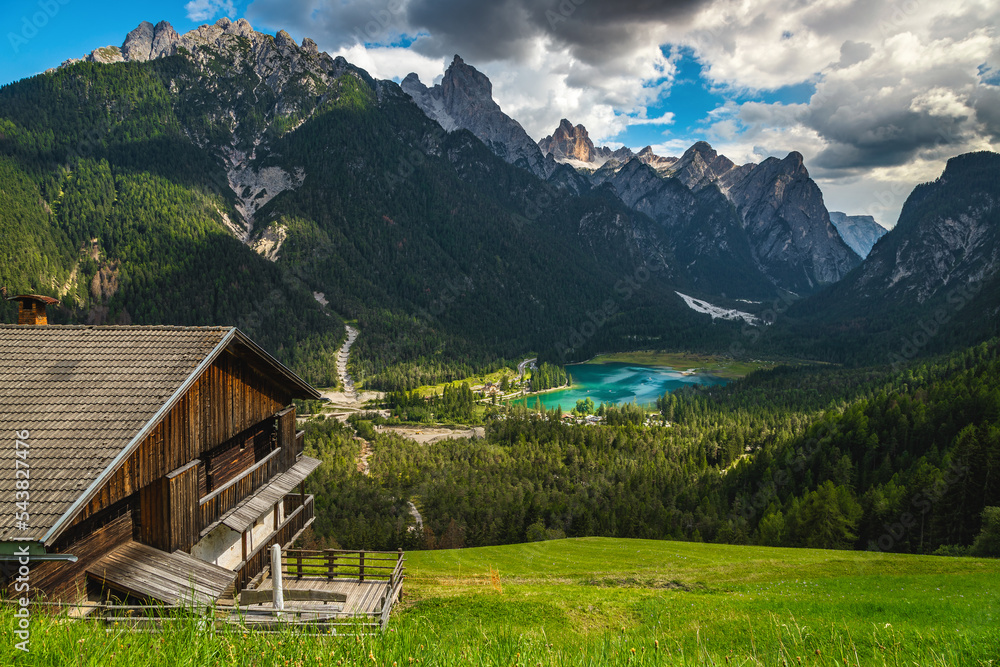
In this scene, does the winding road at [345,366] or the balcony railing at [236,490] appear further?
the winding road at [345,366]

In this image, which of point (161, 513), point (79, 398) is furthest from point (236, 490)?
point (79, 398)

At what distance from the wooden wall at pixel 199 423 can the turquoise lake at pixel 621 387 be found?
132 meters

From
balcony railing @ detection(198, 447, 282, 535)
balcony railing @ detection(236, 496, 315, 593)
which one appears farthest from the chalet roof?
balcony railing @ detection(236, 496, 315, 593)

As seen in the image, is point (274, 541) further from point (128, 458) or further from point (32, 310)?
point (32, 310)

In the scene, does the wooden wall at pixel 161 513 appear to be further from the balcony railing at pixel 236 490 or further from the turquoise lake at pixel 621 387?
the turquoise lake at pixel 621 387

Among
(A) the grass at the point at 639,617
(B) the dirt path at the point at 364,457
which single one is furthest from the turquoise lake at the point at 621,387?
(A) the grass at the point at 639,617

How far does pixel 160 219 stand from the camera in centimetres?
19512

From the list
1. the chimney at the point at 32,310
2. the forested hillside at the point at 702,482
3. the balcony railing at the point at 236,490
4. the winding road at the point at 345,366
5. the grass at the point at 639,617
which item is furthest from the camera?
the winding road at the point at 345,366

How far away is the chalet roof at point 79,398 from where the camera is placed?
8.77 meters

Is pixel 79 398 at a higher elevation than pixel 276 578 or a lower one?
higher

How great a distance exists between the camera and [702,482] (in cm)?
6681

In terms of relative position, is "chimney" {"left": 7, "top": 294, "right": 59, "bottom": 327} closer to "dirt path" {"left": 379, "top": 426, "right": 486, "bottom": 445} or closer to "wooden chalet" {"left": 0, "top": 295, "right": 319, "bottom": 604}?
"wooden chalet" {"left": 0, "top": 295, "right": 319, "bottom": 604}

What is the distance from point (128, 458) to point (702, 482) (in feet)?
224

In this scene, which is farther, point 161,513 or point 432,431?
point 432,431
